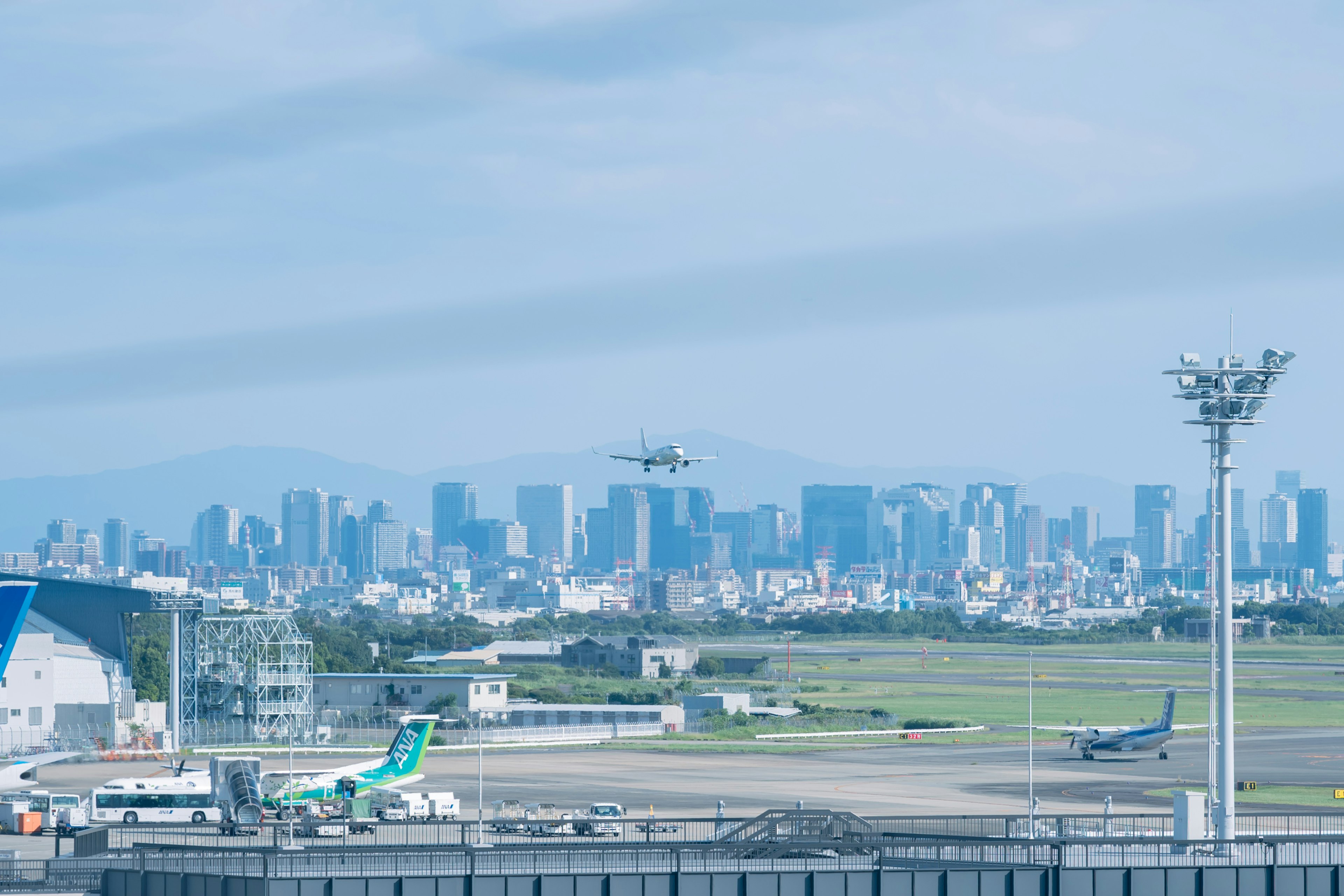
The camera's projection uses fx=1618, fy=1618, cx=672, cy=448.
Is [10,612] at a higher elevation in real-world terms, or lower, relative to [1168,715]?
higher

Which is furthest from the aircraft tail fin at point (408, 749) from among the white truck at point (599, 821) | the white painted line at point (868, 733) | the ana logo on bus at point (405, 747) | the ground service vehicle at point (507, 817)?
the white painted line at point (868, 733)

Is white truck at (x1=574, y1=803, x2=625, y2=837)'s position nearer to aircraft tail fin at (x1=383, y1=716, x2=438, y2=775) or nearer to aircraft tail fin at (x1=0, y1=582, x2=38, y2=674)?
aircraft tail fin at (x1=383, y1=716, x2=438, y2=775)

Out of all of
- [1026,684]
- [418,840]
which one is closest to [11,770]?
[418,840]

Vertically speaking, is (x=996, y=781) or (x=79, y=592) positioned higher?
(x=79, y=592)

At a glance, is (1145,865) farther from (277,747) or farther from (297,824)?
(277,747)

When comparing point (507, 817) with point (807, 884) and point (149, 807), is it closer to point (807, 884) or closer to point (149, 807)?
point (149, 807)

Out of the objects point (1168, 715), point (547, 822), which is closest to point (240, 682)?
point (547, 822)
